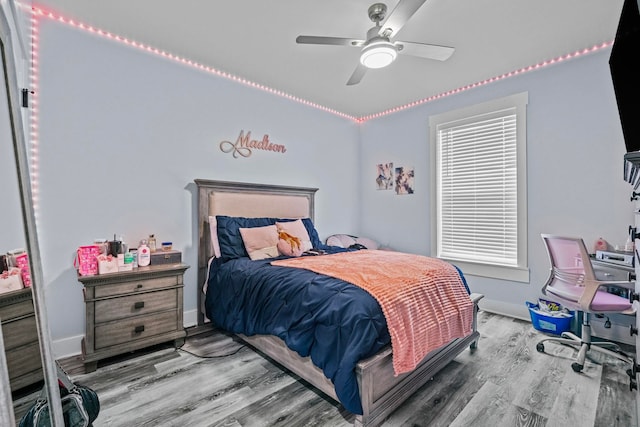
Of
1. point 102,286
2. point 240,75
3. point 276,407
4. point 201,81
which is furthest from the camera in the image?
point 240,75

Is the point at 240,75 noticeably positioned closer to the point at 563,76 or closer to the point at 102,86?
the point at 102,86

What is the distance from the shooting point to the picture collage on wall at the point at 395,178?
4.25 metres

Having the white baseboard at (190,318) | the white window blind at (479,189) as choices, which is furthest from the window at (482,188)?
the white baseboard at (190,318)

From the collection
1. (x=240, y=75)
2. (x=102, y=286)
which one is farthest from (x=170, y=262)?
(x=240, y=75)

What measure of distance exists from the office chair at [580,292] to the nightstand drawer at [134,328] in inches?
122

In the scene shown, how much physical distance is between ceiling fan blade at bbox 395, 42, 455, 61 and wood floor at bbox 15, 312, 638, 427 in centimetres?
240

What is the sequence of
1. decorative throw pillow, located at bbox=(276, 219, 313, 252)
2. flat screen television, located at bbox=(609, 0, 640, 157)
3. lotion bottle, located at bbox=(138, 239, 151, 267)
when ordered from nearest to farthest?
flat screen television, located at bbox=(609, 0, 640, 157) < lotion bottle, located at bbox=(138, 239, 151, 267) < decorative throw pillow, located at bbox=(276, 219, 313, 252)

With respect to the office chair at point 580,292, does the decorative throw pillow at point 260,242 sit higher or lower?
higher

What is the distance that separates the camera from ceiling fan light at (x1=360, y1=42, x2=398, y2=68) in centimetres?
212

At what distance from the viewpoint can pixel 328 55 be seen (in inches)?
114

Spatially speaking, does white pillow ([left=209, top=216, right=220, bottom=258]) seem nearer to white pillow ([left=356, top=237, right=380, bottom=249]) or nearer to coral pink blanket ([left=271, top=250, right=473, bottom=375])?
coral pink blanket ([left=271, top=250, right=473, bottom=375])

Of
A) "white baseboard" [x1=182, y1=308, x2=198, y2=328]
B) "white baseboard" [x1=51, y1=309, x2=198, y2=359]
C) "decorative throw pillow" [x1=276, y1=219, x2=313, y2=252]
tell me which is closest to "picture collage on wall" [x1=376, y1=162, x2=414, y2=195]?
"decorative throw pillow" [x1=276, y1=219, x2=313, y2=252]

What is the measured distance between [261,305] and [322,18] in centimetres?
227

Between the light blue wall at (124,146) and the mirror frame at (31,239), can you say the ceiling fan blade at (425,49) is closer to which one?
the light blue wall at (124,146)
